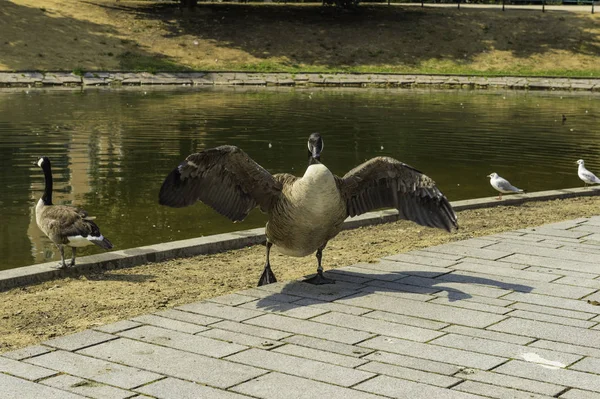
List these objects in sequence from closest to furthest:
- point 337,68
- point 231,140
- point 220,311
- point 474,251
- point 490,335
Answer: point 490,335 → point 220,311 → point 474,251 → point 231,140 → point 337,68

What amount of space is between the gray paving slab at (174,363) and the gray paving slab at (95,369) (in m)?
0.09

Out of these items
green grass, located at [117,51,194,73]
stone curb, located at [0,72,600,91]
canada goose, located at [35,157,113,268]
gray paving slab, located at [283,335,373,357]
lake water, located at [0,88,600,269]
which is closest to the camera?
gray paving slab, located at [283,335,373,357]

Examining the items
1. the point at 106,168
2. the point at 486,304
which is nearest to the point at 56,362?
the point at 486,304

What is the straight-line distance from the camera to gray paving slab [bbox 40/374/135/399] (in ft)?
20.1

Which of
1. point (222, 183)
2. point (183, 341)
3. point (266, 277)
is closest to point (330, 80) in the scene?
point (266, 277)

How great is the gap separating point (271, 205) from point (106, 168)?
10723mm

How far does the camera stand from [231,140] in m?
23.5

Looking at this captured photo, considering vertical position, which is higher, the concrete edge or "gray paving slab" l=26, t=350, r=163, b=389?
the concrete edge

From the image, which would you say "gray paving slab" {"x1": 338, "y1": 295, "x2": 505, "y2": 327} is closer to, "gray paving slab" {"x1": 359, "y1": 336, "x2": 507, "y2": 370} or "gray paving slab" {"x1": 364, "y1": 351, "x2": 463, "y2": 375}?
"gray paving slab" {"x1": 359, "y1": 336, "x2": 507, "y2": 370}

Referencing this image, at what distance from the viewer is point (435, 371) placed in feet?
21.8

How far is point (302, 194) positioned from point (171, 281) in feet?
6.83

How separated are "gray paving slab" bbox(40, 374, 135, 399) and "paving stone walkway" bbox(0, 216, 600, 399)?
0.01m

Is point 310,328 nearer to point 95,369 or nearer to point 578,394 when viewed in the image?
point 95,369

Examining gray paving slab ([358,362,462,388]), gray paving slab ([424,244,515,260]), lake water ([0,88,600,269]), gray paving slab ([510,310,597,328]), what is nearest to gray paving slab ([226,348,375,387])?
gray paving slab ([358,362,462,388])
